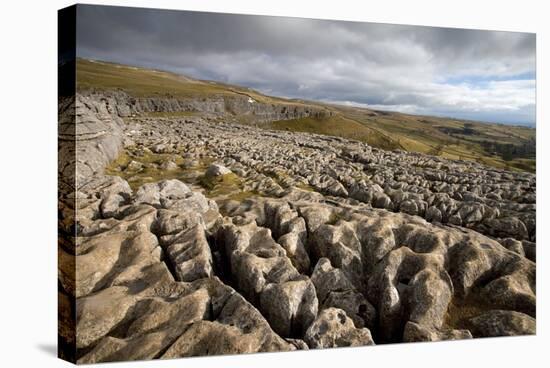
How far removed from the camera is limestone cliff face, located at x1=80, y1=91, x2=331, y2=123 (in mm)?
17891

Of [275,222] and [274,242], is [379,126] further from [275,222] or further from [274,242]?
[274,242]

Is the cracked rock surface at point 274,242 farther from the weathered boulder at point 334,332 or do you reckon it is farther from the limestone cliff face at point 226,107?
the limestone cliff face at point 226,107

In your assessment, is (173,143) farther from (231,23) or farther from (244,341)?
(244,341)

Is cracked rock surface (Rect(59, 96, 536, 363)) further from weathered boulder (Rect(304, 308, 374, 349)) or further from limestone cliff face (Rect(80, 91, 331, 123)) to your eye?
limestone cliff face (Rect(80, 91, 331, 123))

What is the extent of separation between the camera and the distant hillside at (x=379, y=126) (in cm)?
1762

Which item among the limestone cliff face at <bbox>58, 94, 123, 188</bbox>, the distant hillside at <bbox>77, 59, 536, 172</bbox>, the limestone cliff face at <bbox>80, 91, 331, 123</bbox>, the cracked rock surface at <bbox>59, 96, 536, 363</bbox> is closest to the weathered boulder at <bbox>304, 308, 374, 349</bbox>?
the cracked rock surface at <bbox>59, 96, 536, 363</bbox>

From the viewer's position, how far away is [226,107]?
725 inches

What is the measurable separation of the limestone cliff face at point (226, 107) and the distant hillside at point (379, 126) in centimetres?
4

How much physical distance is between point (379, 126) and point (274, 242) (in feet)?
24.3

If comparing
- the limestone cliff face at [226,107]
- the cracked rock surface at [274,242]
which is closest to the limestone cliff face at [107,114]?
the limestone cliff face at [226,107]

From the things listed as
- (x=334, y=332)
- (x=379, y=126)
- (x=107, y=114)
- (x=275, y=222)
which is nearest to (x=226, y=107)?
(x=107, y=114)

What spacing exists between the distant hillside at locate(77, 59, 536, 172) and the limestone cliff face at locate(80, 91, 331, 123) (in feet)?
0.14

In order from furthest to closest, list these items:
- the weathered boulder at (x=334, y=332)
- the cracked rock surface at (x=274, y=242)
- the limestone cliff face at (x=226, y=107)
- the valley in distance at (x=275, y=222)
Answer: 1. the limestone cliff face at (x=226, y=107)
2. the weathered boulder at (x=334, y=332)
3. the valley in distance at (x=275, y=222)
4. the cracked rock surface at (x=274, y=242)

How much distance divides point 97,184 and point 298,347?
29.5 ft
